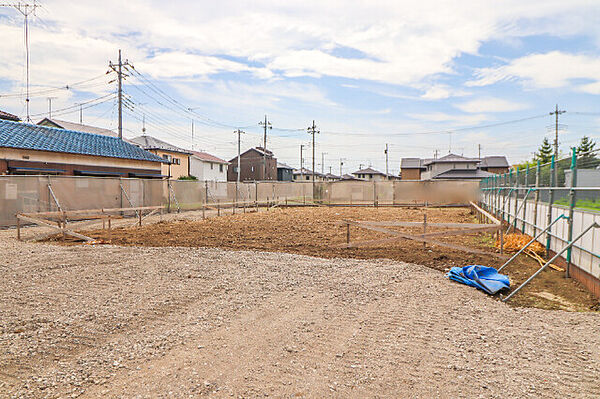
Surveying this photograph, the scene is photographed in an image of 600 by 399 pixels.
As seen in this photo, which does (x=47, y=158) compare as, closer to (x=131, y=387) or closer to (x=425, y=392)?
(x=131, y=387)

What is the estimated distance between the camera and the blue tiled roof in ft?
66.2

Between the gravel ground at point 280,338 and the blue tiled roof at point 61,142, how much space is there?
1629 cm

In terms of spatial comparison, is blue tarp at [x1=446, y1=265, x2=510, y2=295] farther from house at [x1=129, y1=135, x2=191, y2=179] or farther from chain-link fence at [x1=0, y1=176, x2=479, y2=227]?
house at [x1=129, y1=135, x2=191, y2=179]

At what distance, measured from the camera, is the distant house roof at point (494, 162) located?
231 ft

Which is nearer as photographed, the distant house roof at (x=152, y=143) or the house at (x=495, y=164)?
the distant house roof at (x=152, y=143)

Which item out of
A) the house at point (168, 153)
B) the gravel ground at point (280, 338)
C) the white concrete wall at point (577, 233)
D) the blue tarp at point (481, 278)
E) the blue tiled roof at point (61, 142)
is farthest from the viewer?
the house at point (168, 153)

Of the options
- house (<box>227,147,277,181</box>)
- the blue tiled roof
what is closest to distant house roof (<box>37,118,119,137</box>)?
the blue tiled roof

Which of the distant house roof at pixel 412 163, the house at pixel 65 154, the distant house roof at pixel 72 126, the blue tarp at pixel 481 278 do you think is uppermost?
the distant house roof at pixel 72 126

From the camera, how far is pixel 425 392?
10.6 feet

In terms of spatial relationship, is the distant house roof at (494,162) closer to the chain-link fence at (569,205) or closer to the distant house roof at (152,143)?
the distant house roof at (152,143)

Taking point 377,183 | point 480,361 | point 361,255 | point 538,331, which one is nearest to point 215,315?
point 480,361

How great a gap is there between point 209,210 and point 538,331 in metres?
23.2

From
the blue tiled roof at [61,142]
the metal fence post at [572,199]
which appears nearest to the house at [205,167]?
the blue tiled roof at [61,142]

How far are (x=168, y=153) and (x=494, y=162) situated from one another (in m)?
58.8
